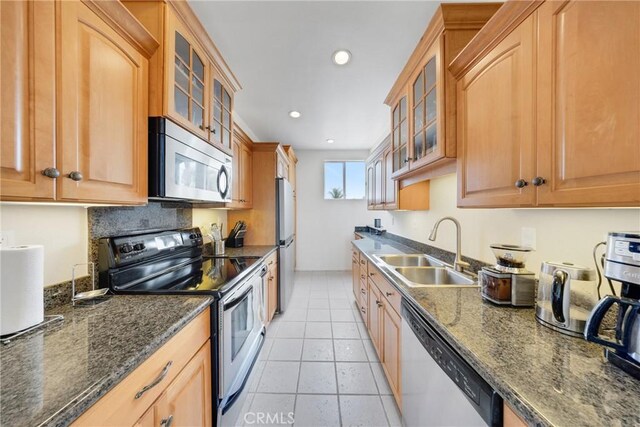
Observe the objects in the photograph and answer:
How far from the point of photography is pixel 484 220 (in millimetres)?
1701

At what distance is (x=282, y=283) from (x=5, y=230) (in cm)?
246

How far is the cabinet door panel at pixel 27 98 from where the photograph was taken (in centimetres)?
70

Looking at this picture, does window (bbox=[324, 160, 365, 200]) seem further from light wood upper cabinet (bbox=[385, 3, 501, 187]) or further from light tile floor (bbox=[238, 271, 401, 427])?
light wood upper cabinet (bbox=[385, 3, 501, 187])

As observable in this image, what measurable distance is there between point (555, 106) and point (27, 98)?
5.59 feet

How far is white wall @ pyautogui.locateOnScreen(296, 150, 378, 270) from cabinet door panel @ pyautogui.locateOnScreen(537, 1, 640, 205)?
14.4ft

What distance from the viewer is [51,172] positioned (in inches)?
31.3

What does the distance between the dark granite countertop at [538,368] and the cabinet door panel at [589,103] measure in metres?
0.47

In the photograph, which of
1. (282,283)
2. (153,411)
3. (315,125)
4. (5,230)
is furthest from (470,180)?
(315,125)

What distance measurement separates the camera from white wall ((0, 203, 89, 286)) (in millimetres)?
980

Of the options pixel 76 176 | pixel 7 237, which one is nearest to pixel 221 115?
pixel 76 176

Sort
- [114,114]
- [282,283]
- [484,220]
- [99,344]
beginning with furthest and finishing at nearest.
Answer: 1. [282,283]
2. [484,220]
3. [114,114]
4. [99,344]

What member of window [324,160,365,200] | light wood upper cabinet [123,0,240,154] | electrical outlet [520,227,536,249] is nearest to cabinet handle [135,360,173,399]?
light wood upper cabinet [123,0,240,154]

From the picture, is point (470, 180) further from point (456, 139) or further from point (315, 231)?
point (315, 231)

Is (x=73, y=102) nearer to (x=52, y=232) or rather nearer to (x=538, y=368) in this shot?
(x=52, y=232)
